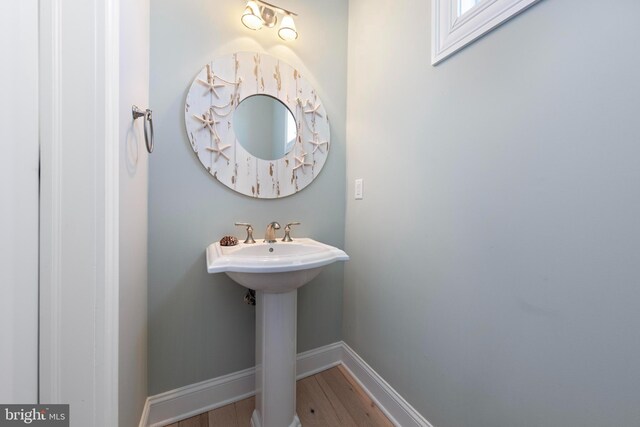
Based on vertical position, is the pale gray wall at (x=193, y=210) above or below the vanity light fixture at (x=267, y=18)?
below

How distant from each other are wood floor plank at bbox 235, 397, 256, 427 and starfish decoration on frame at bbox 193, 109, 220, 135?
4.57 feet

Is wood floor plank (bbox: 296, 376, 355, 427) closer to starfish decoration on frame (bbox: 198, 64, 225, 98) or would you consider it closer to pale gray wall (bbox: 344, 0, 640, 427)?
pale gray wall (bbox: 344, 0, 640, 427)

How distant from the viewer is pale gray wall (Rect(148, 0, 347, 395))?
3.59 ft

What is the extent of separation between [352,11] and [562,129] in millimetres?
1425

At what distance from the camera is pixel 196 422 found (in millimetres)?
1131

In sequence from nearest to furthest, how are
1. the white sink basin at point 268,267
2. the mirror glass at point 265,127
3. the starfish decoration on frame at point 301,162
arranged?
the white sink basin at point 268,267 → the mirror glass at point 265,127 → the starfish decoration on frame at point 301,162

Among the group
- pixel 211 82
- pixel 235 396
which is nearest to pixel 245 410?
pixel 235 396

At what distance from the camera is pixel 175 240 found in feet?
3.71

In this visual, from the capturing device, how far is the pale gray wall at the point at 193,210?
109 cm

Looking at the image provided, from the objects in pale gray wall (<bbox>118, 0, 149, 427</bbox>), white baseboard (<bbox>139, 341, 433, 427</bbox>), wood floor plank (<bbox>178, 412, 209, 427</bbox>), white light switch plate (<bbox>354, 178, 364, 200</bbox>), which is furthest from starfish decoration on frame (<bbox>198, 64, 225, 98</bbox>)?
wood floor plank (<bbox>178, 412, 209, 427</bbox>)

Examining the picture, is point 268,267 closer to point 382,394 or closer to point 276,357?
Answer: point 276,357

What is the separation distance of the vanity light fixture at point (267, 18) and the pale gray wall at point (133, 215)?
446mm

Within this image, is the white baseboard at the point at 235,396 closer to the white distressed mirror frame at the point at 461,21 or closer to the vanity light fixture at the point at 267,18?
the white distressed mirror frame at the point at 461,21

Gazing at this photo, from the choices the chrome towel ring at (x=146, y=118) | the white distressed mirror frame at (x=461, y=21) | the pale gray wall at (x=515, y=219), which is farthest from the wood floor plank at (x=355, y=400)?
the white distressed mirror frame at (x=461, y=21)
